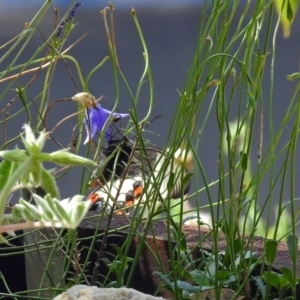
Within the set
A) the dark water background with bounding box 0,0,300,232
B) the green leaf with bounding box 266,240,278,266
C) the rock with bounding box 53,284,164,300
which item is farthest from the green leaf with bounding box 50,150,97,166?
the dark water background with bounding box 0,0,300,232

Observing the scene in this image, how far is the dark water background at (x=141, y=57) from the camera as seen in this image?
1.97 m

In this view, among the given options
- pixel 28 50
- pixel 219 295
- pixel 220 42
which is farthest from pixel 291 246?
pixel 28 50

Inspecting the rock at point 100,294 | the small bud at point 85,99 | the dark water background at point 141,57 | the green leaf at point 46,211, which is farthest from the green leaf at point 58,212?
the dark water background at point 141,57

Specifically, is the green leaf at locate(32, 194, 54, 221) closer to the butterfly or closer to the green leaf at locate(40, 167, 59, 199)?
the green leaf at locate(40, 167, 59, 199)

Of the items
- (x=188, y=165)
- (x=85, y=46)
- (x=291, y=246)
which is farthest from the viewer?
(x=85, y=46)

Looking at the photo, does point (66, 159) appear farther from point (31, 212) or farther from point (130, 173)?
point (130, 173)

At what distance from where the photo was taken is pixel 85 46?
6.50 feet

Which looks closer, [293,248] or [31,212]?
[31,212]

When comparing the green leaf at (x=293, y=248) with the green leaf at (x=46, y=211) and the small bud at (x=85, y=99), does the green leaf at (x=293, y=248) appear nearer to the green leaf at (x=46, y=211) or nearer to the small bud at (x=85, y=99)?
the small bud at (x=85, y=99)

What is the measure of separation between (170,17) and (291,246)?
1.62 meters

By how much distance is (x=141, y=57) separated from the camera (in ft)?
6.63

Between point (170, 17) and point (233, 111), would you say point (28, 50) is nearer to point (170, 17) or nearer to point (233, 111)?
point (170, 17)

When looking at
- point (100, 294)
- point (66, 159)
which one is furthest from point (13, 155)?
point (100, 294)

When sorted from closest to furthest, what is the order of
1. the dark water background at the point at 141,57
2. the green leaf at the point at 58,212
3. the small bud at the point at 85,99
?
the green leaf at the point at 58,212
the small bud at the point at 85,99
the dark water background at the point at 141,57
